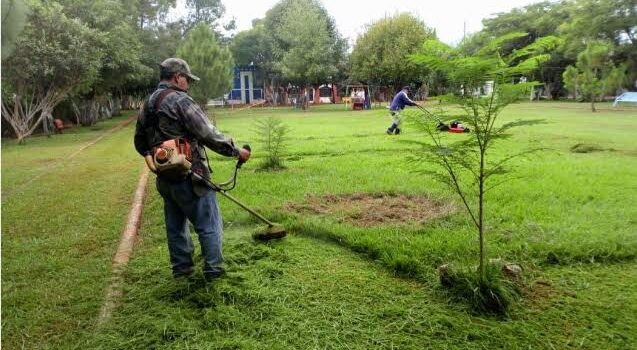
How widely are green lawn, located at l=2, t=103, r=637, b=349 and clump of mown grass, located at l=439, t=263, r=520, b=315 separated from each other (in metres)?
0.08

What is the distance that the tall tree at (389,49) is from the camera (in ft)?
112

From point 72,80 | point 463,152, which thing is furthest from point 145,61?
point 463,152

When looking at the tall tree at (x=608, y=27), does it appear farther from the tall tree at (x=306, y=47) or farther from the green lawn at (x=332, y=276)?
the green lawn at (x=332, y=276)

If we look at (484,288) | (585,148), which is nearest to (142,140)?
(484,288)

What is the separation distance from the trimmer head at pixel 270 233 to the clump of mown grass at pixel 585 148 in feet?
27.8

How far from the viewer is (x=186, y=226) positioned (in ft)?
13.6

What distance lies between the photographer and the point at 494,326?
3227 mm

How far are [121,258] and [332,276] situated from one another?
2.06m

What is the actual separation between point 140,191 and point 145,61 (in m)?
29.0

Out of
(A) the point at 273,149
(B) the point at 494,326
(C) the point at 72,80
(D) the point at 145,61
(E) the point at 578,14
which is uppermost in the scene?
(E) the point at 578,14

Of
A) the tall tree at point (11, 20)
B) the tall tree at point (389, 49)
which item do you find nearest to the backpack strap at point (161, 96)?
the tall tree at point (11, 20)

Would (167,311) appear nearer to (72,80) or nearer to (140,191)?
(140,191)

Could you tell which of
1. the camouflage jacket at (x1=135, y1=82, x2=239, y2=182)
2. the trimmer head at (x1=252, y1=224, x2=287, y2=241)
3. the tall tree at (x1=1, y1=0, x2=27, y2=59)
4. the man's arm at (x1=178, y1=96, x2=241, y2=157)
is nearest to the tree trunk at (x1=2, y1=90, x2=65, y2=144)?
the tall tree at (x1=1, y1=0, x2=27, y2=59)

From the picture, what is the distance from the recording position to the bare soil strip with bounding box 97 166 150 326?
3620 mm
